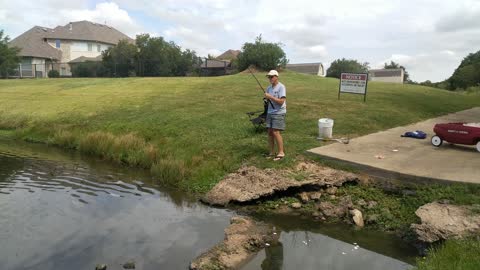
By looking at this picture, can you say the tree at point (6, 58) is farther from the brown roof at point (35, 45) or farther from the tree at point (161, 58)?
the tree at point (161, 58)

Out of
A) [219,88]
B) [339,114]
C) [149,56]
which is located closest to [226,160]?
[339,114]

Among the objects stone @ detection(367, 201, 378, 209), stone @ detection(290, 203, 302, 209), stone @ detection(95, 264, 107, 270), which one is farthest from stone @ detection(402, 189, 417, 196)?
stone @ detection(95, 264, 107, 270)

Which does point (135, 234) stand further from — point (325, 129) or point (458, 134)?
point (458, 134)

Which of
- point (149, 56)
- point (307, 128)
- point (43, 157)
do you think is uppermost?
point (149, 56)

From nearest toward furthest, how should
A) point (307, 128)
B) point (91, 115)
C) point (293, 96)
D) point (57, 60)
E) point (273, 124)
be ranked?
point (273, 124)
point (307, 128)
point (91, 115)
point (293, 96)
point (57, 60)

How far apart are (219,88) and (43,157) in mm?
11327

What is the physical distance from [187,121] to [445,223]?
9.08 meters

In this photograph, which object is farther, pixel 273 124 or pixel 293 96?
pixel 293 96

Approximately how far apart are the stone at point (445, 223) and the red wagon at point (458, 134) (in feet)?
10.6

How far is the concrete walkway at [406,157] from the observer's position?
24.3 feet

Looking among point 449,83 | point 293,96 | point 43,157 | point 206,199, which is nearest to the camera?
point 206,199

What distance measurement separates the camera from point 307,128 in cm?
1162

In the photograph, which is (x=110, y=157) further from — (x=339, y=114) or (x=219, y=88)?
(x=219, y=88)

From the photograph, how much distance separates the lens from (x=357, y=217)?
6.88 meters
